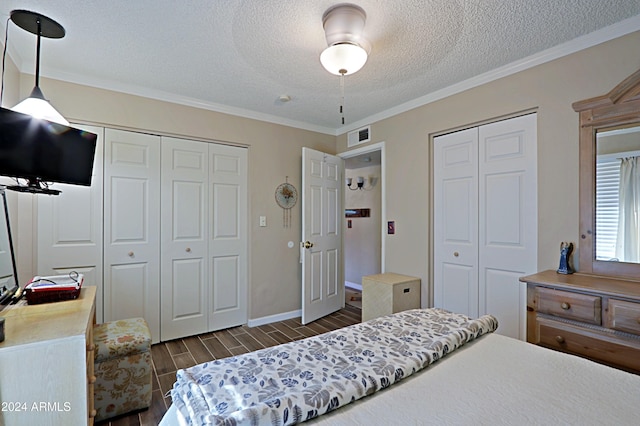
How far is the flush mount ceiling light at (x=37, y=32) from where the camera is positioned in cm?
180

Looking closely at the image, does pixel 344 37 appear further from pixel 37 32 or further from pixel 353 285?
pixel 353 285

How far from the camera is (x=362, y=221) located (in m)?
5.58

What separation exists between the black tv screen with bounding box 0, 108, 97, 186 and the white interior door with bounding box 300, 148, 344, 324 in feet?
6.93

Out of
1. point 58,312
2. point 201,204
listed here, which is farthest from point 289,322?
point 58,312

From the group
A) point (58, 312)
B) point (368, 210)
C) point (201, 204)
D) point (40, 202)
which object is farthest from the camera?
point (368, 210)

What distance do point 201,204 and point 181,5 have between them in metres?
1.91

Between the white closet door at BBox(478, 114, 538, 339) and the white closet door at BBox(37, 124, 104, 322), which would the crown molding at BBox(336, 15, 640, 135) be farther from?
the white closet door at BBox(37, 124, 104, 322)

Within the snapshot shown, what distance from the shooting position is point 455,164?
286cm

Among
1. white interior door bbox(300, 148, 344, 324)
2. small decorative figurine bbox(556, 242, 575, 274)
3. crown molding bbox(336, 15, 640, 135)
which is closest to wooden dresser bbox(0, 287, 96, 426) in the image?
white interior door bbox(300, 148, 344, 324)

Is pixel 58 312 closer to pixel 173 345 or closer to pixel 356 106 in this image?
pixel 173 345

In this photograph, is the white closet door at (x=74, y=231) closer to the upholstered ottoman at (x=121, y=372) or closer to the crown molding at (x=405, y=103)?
the crown molding at (x=405, y=103)

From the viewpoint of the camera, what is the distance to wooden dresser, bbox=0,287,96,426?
116 cm

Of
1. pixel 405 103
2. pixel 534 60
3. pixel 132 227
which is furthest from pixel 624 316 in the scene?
pixel 132 227

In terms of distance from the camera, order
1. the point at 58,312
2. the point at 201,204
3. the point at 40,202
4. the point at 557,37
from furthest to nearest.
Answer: the point at 201,204 < the point at 40,202 < the point at 557,37 < the point at 58,312
